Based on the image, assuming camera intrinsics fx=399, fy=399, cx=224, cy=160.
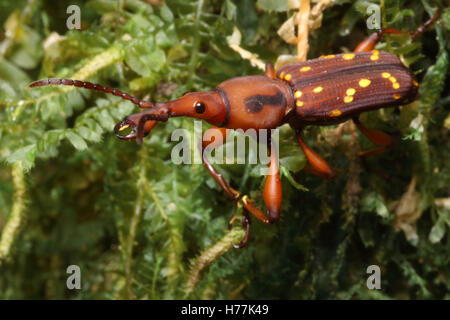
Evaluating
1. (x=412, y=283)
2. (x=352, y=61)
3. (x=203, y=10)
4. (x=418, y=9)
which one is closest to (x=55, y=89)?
(x=203, y=10)

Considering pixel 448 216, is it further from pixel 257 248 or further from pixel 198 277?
pixel 198 277

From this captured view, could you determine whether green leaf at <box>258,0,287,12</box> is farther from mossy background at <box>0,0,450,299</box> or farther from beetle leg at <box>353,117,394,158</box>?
beetle leg at <box>353,117,394,158</box>

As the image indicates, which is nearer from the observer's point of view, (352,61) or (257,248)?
(352,61)

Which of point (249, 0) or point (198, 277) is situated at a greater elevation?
point (249, 0)

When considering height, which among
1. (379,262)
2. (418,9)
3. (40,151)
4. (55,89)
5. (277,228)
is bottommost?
(379,262)

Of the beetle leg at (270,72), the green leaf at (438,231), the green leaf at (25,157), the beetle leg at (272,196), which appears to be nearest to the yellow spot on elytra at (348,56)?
the beetle leg at (270,72)

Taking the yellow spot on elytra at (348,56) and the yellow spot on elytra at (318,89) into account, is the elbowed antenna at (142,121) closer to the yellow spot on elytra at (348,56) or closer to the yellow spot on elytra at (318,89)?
the yellow spot on elytra at (318,89)
